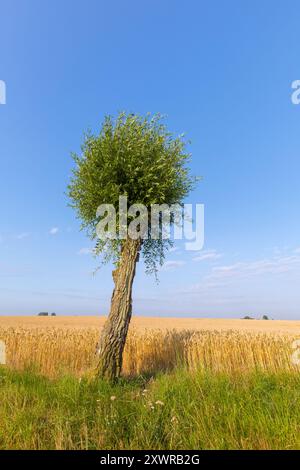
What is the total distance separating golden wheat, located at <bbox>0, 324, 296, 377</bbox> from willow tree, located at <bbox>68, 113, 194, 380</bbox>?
3271 mm

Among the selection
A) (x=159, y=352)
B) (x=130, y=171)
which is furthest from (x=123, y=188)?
(x=159, y=352)

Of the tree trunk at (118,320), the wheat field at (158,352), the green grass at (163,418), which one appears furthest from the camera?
the wheat field at (158,352)

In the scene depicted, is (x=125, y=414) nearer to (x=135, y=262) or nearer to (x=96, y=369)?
(x=96, y=369)

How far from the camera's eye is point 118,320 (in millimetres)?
12484

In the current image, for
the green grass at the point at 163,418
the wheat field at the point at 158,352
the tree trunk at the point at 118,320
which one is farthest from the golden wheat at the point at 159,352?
the green grass at the point at 163,418

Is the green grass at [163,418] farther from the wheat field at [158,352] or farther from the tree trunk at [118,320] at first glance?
the wheat field at [158,352]

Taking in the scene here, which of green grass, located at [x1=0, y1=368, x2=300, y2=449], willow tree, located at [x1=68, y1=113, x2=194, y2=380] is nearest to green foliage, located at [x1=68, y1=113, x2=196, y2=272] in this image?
willow tree, located at [x1=68, y1=113, x2=194, y2=380]

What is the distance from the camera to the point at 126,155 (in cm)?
1368

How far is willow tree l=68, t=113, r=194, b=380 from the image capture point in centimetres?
1250

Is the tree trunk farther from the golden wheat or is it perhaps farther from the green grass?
the golden wheat

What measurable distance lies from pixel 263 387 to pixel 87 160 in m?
10.6

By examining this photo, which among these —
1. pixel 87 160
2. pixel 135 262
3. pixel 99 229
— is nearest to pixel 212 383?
pixel 135 262

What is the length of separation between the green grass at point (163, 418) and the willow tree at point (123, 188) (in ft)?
11.3

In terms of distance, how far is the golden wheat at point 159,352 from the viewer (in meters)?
14.5
